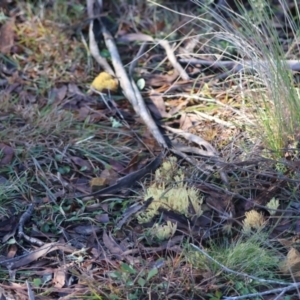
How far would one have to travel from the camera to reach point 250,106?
3.30 meters

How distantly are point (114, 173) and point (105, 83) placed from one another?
737 millimetres

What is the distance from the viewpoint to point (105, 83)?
12.5ft

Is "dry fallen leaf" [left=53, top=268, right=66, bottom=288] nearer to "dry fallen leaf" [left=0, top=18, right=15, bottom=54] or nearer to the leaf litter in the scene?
the leaf litter

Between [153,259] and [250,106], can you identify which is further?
[250,106]

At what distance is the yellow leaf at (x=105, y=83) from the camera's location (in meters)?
3.82

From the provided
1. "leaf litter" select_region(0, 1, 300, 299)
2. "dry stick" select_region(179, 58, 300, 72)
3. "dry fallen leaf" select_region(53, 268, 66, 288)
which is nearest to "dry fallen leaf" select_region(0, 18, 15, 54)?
"leaf litter" select_region(0, 1, 300, 299)

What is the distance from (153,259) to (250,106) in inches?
38.4

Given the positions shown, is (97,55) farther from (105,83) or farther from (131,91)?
(131,91)

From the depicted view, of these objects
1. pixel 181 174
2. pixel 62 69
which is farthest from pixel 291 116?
pixel 62 69

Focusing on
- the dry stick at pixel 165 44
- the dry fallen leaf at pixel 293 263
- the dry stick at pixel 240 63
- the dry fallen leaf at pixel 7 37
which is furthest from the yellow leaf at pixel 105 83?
the dry fallen leaf at pixel 293 263

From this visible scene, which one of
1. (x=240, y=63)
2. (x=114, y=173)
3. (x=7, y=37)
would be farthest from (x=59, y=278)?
(x=7, y=37)

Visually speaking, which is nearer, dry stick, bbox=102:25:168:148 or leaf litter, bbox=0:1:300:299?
leaf litter, bbox=0:1:300:299

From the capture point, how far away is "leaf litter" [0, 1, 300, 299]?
261 cm

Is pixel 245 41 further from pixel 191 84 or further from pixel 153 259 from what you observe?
pixel 153 259
